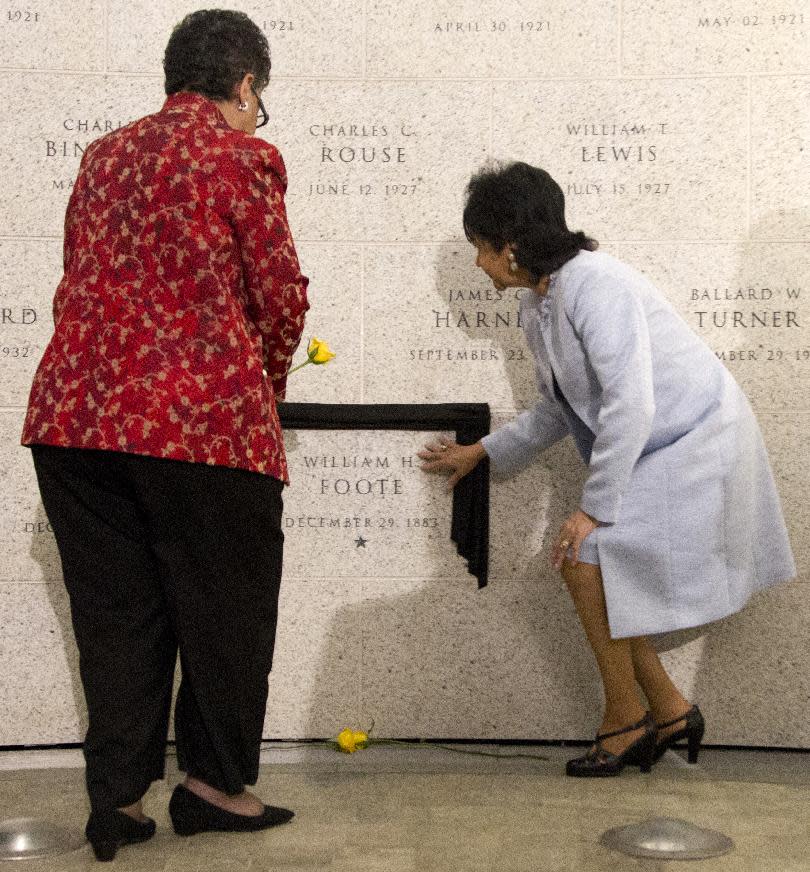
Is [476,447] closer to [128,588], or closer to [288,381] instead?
[288,381]

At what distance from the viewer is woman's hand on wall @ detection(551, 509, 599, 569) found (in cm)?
314

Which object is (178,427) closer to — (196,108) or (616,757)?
(196,108)

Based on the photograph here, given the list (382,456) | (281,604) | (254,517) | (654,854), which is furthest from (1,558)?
(654,854)

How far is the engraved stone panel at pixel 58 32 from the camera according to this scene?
355cm

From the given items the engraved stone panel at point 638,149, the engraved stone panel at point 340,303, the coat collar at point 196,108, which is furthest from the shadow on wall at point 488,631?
the coat collar at point 196,108

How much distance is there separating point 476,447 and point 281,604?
2.30 feet

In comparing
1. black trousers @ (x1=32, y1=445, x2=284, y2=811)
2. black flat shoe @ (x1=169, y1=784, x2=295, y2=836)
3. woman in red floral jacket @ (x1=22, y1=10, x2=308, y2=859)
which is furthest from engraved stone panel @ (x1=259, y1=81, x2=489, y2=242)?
black flat shoe @ (x1=169, y1=784, x2=295, y2=836)

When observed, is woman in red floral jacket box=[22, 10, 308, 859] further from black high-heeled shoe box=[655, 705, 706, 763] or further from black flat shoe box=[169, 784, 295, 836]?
black high-heeled shoe box=[655, 705, 706, 763]

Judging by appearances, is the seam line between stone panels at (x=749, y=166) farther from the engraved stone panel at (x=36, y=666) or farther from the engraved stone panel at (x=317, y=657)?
the engraved stone panel at (x=36, y=666)

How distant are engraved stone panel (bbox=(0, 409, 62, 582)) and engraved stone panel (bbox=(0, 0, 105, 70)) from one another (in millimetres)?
963

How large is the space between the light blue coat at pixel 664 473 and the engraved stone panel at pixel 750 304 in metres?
0.32

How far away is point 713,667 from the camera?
354 centimetres

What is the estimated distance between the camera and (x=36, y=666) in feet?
11.8

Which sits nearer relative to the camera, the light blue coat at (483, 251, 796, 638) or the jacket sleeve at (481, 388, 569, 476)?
the light blue coat at (483, 251, 796, 638)
